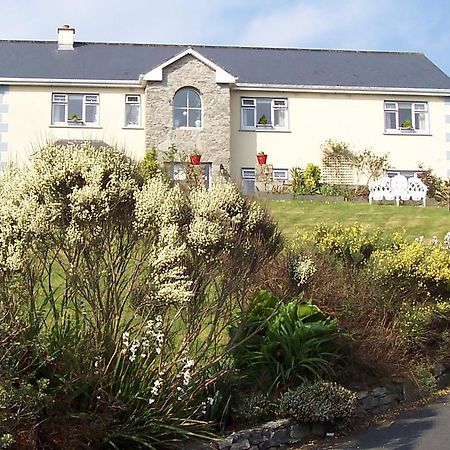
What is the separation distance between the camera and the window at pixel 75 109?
1082 inches

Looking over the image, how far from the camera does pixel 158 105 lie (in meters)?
27.0

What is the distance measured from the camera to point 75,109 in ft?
90.8

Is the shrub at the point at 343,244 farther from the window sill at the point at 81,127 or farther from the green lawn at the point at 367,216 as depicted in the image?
the window sill at the point at 81,127

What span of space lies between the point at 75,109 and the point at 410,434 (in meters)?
22.8

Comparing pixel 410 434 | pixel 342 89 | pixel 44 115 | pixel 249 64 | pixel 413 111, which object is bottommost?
pixel 410 434

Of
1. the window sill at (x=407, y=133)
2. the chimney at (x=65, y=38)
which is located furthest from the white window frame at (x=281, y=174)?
the chimney at (x=65, y=38)

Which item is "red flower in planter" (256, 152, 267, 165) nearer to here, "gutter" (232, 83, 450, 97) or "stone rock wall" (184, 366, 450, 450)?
"gutter" (232, 83, 450, 97)

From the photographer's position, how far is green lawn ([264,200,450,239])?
17609 mm

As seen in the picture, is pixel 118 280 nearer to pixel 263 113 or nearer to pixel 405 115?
pixel 263 113

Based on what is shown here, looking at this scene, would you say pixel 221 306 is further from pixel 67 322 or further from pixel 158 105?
pixel 158 105

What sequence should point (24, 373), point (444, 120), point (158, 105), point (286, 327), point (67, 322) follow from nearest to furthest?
point (24, 373), point (67, 322), point (286, 327), point (158, 105), point (444, 120)

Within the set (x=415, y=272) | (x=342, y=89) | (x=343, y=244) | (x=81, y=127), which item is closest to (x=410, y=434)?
(x=415, y=272)

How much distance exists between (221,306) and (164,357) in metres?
0.76

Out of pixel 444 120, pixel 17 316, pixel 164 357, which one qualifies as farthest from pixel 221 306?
pixel 444 120
